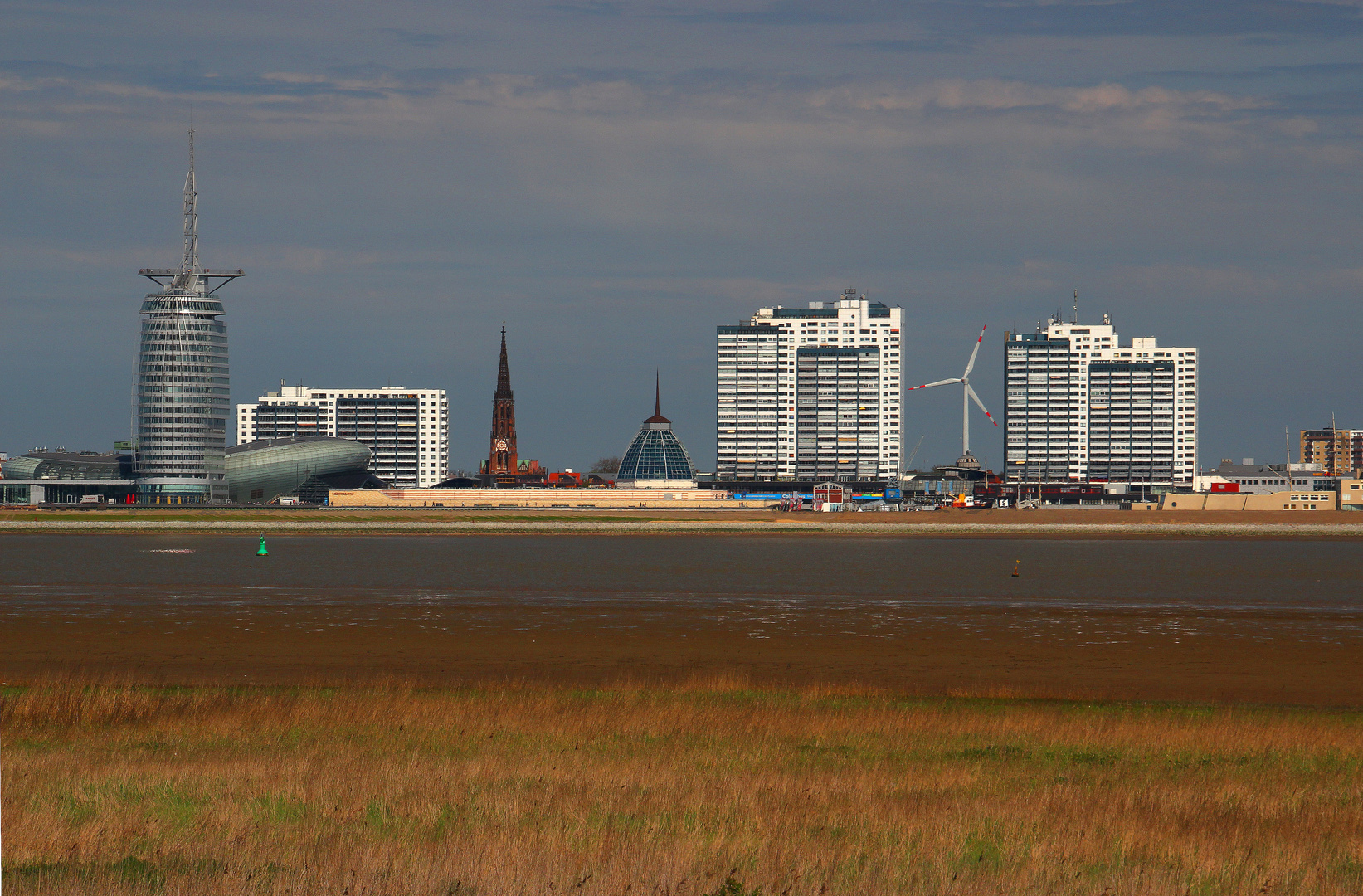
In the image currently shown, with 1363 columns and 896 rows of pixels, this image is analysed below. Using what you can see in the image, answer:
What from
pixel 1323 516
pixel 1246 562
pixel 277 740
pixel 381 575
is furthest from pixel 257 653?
pixel 1323 516

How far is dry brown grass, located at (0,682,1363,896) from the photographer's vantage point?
12.4 meters

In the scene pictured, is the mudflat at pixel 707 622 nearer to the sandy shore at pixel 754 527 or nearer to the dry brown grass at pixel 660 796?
the dry brown grass at pixel 660 796

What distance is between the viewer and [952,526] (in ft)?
516

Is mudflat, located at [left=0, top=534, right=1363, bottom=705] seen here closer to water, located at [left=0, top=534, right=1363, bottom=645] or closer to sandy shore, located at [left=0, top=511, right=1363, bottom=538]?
water, located at [left=0, top=534, right=1363, bottom=645]

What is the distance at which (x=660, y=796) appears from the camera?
54.4ft

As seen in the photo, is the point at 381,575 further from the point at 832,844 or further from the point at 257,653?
the point at 832,844

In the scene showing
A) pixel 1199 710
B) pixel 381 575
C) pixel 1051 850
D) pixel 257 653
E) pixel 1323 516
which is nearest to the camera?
pixel 1051 850

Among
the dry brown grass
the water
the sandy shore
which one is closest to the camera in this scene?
the dry brown grass

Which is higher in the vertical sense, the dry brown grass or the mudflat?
the dry brown grass

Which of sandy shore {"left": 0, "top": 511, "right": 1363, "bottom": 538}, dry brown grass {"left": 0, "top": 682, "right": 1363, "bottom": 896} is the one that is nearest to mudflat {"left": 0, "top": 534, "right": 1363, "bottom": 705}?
dry brown grass {"left": 0, "top": 682, "right": 1363, "bottom": 896}

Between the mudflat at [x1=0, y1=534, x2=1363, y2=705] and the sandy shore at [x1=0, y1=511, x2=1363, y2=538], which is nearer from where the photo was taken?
the mudflat at [x1=0, y1=534, x2=1363, y2=705]

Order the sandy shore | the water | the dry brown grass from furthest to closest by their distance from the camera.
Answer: the sandy shore → the water → the dry brown grass

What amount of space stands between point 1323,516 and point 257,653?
18047cm

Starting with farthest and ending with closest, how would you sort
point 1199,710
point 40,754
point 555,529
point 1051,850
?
point 555,529, point 1199,710, point 40,754, point 1051,850
